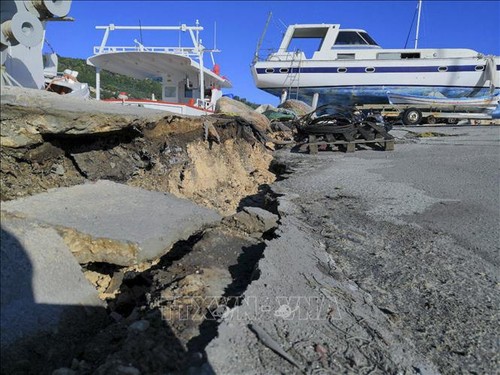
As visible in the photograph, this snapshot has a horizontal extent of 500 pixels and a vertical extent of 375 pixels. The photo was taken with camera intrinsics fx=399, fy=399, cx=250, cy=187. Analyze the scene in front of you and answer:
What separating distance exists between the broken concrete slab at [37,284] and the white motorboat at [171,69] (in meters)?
8.44

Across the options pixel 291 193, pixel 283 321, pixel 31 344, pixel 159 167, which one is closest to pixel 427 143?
pixel 291 193

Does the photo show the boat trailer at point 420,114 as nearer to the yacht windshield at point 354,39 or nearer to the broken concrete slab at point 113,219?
the yacht windshield at point 354,39

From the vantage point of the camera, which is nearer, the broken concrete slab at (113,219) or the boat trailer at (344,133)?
the broken concrete slab at (113,219)

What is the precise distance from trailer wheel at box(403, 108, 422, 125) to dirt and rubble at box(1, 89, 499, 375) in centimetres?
1140

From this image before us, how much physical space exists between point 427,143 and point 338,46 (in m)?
8.09

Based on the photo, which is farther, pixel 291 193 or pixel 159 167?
pixel 291 193

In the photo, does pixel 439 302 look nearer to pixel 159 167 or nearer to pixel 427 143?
pixel 159 167

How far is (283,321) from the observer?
2.56 meters

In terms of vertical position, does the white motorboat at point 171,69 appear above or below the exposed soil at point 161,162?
above

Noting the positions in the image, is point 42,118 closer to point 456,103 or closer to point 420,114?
point 420,114

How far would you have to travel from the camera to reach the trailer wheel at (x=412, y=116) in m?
16.5

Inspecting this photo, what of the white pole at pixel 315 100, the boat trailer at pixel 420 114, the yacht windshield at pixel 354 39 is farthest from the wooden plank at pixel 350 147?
the yacht windshield at pixel 354 39

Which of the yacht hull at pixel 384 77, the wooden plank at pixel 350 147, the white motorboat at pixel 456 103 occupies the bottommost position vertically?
the wooden plank at pixel 350 147

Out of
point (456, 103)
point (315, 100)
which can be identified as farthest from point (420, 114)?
point (315, 100)
